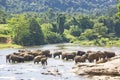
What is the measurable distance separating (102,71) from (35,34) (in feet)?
282

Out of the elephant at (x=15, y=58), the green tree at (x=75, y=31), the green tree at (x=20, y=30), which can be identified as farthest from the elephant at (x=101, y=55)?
the green tree at (x=75, y=31)

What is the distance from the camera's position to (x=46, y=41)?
469 feet

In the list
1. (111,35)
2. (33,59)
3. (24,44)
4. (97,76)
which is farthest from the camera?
(111,35)

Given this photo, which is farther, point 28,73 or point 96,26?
point 96,26

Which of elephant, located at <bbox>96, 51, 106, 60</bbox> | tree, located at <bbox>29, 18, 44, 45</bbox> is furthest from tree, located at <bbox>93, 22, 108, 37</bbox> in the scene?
elephant, located at <bbox>96, 51, 106, 60</bbox>

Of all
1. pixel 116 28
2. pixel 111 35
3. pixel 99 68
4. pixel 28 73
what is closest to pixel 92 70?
pixel 99 68

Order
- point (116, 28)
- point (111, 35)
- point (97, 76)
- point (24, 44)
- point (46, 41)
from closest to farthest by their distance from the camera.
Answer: point (97, 76), point (24, 44), point (46, 41), point (111, 35), point (116, 28)

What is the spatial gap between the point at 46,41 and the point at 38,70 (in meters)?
85.4

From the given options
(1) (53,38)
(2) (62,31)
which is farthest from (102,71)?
(2) (62,31)

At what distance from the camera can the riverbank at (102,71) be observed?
1951 inches

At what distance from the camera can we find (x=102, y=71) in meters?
51.3

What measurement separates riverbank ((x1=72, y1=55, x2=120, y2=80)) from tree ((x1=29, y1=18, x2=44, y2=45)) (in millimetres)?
79411

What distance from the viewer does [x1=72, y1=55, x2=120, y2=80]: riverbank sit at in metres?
49.6

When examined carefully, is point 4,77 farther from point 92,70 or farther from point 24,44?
point 24,44
